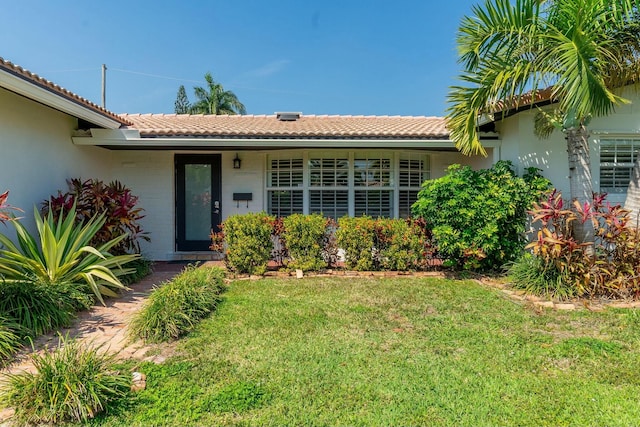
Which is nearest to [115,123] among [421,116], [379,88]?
[421,116]

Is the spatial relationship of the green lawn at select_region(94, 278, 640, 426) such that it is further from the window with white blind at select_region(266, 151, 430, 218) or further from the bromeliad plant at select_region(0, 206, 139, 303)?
the window with white blind at select_region(266, 151, 430, 218)

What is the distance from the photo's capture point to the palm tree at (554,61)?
5.05 m

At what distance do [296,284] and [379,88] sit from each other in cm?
1502

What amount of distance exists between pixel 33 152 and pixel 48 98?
1.39m

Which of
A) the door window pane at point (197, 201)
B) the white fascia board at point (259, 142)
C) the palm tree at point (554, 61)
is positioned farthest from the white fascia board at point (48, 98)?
the palm tree at point (554, 61)

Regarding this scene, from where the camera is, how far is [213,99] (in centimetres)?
3195

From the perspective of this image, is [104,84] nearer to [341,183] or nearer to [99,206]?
[99,206]

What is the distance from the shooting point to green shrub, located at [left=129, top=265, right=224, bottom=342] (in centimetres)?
415

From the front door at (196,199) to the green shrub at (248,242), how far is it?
2.37 m

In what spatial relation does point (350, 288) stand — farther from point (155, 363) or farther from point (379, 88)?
point (379, 88)

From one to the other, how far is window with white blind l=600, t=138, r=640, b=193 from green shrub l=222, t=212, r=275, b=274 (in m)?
7.00

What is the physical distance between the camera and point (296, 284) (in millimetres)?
6590

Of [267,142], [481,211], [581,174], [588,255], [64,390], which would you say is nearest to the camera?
[64,390]

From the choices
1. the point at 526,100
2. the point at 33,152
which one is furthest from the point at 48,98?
the point at 526,100
